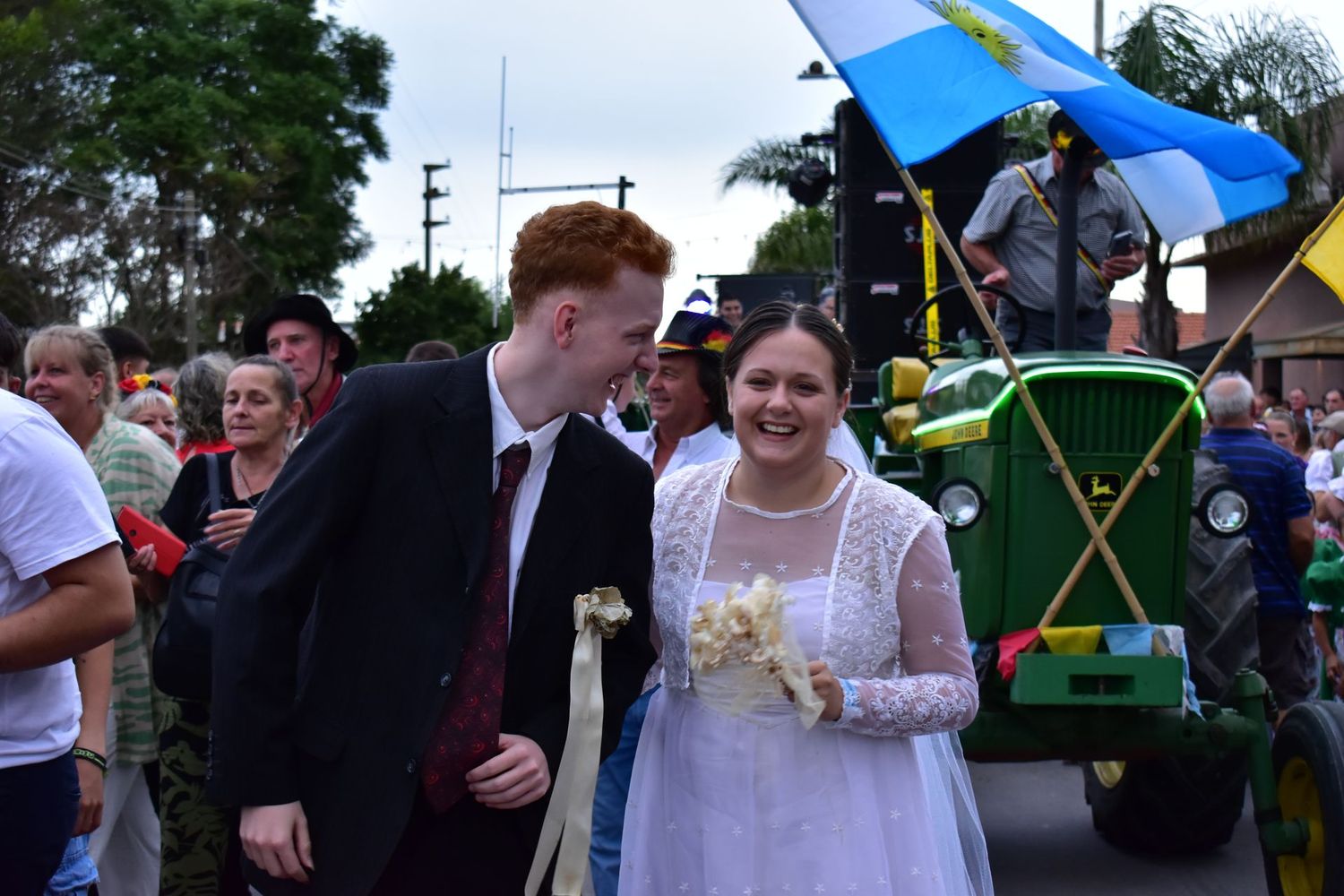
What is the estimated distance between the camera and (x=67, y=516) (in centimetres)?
290

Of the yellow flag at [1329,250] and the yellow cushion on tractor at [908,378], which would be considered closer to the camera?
the yellow flag at [1329,250]

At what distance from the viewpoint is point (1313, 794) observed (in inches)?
204

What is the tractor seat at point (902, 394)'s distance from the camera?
7395 millimetres

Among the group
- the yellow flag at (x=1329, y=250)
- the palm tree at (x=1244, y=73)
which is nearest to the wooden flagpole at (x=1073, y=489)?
the yellow flag at (x=1329, y=250)

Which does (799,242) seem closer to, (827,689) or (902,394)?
(902,394)

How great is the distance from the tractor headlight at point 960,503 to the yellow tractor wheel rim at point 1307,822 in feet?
4.46

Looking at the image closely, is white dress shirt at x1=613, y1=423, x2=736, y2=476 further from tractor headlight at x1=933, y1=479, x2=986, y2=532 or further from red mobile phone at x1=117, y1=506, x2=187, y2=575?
red mobile phone at x1=117, y1=506, x2=187, y2=575

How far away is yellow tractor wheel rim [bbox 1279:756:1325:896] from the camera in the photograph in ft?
16.7

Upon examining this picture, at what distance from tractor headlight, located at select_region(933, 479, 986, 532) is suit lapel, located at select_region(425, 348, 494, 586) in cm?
298

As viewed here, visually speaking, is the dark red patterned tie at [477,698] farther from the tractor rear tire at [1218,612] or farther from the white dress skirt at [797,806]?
the tractor rear tire at [1218,612]

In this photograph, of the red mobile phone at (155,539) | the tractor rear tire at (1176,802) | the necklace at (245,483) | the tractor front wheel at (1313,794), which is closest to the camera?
the red mobile phone at (155,539)

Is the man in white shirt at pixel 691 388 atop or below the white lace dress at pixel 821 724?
atop

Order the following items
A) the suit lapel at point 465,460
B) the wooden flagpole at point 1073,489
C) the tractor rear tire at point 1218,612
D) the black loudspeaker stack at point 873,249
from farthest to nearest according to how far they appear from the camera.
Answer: the black loudspeaker stack at point 873,249 → the tractor rear tire at point 1218,612 → the wooden flagpole at point 1073,489 → the suit lapel at point 465,460

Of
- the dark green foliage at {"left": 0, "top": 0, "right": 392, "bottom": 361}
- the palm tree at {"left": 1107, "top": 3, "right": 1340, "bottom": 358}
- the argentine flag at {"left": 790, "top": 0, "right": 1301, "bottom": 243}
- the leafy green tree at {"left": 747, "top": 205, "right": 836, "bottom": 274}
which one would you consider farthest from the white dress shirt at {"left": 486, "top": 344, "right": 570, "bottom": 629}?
the leafy green tree at {"left": 747, "top": 205, "right": 836, "bottom": 274}
